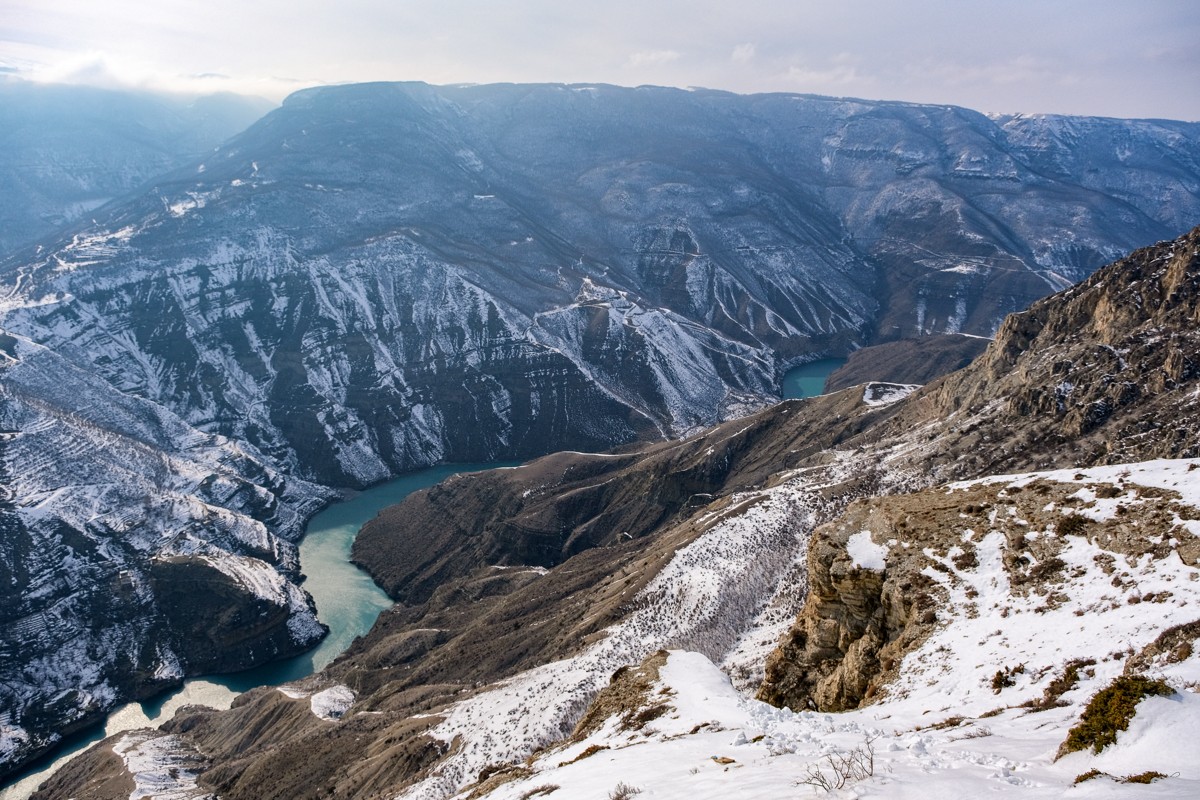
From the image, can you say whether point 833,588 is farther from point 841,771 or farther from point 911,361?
point 911,361

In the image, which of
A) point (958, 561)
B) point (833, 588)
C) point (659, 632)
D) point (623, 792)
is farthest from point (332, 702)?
point (958, 561)

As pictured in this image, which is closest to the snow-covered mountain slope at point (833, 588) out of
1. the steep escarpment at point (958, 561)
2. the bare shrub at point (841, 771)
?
the steep escarpment at point (958, 561)

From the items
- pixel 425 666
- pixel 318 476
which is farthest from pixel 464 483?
pixel 425 666

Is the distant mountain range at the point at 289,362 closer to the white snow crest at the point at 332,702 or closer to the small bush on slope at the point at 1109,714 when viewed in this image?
the white snow crest at the point at 332,702

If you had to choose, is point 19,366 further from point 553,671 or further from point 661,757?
point 661,757

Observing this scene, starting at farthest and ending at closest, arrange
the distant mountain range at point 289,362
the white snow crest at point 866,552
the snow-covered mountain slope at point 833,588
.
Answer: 1. the distant mountain range at point 289,362
2. the white snow crest at point 866,552
3. the snow-covered mountain slope at point 833,588
